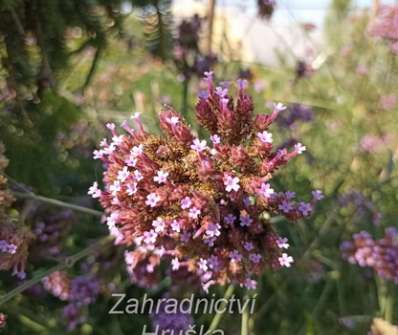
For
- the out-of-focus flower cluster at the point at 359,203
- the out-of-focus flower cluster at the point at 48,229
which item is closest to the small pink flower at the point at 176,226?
the out-of-focus flower cluster at the point at 48,229

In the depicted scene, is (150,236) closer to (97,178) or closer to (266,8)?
(97,178)

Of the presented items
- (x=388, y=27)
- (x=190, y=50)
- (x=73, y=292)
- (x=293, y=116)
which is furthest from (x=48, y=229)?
(x=388, y=27)

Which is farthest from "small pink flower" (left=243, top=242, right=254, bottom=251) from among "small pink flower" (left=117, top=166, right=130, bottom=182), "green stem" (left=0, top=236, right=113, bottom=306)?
"green stem" (left=0, top=236, right=113, bottom=306)

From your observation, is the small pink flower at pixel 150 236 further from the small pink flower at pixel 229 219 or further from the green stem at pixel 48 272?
the green stem at pixel 48 272

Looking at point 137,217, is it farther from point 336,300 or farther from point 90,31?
point 336,300

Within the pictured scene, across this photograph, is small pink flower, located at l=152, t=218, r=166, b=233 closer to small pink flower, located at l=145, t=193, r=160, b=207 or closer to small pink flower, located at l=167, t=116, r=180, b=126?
small pink flower, located at l=145, t=193, r=160, b=207
